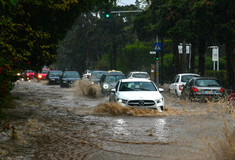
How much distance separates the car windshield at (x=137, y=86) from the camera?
56.6ft

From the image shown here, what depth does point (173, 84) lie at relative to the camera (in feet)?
92.6

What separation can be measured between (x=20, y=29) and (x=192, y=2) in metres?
13.4

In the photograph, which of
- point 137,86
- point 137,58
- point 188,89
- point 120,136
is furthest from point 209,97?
point 137,58

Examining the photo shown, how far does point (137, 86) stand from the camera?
17.5 meters

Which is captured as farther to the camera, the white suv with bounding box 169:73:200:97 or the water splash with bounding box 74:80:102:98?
the water splash with bounding box 74:80:102:98

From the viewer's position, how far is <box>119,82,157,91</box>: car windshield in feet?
56.6

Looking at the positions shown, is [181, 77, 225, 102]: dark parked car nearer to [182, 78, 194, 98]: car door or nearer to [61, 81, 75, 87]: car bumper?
[182, 78, 194, 98]: car door

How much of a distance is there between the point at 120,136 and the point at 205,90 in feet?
36.2

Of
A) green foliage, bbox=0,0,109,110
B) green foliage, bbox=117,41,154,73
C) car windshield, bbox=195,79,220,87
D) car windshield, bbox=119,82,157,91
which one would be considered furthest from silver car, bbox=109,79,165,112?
green foliage, bbox=117,41,154,73

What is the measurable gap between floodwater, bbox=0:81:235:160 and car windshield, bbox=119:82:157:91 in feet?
3.29

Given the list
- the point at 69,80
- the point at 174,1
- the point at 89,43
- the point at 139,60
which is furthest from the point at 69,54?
the point at 174,1

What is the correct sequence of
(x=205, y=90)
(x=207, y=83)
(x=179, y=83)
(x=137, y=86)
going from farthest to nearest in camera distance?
(x=179, y=83) → (x=207, y=83) → (x=205, y=90) → (x=137, y=86)

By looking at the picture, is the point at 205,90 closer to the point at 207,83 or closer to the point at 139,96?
the point at 207,83

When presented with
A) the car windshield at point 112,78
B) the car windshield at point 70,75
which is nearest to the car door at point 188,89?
the car windshield at point 112,78
